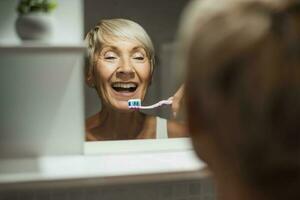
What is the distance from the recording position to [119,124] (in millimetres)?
1808

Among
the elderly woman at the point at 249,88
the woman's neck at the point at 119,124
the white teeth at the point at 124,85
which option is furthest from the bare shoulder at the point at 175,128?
the elderly woman at the point at 249,88

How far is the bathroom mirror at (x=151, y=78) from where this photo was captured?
174 cm

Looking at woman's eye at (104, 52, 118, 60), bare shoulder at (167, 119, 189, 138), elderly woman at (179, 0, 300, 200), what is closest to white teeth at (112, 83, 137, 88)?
woman's eye at (104, 52, 118, 60)

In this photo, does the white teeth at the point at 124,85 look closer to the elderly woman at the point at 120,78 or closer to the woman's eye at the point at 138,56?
the elderly woman at the point at 120,78

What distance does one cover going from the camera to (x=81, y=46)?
1.33 meters

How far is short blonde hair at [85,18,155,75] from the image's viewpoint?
5.79 feet

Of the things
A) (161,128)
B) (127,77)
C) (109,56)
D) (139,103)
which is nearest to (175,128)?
(161,128)

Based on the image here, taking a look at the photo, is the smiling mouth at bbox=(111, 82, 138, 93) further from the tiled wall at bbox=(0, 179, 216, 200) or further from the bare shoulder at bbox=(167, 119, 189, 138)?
the tiled wall at bbox=(0, 179, 216, 200)

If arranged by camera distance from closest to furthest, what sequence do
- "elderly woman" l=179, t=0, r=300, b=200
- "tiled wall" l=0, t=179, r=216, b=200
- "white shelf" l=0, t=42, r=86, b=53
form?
"elderly woman" l=179, t=0, r=300, b=200 → "white shelf" l=0, t=42, r=86, b=53 → "tiled wall" l=0, t=179, r=216, b=200

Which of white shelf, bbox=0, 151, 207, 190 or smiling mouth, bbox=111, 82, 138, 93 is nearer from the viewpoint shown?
white shelf, bbox=0, 151, 207, 190

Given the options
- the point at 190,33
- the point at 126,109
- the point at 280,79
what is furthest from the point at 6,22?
A: the point at 280,79

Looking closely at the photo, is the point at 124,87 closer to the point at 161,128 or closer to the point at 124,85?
the point at 124,85

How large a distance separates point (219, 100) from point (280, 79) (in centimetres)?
9

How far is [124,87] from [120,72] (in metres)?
0.06
